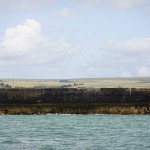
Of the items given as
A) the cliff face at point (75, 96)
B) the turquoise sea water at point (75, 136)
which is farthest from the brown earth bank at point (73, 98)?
the turquoise sea water at point (75, 136)

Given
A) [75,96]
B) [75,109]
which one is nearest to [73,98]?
[75,96]

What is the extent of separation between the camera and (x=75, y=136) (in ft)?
165

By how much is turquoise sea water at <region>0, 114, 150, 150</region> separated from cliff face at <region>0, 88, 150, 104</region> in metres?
25.3

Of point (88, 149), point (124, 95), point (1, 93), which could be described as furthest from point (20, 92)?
point (88, 149)

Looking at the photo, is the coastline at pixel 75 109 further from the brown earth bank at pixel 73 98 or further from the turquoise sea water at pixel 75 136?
the turquoise sea water at pixel 75 136

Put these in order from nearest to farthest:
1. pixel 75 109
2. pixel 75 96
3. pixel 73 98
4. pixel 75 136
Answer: pixel 75 136 < pixel 75 109 < pixel 73 98 < pixel 75 96

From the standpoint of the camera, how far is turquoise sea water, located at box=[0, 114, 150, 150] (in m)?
42.6

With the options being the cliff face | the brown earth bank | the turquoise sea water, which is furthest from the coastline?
the turquoise sea water

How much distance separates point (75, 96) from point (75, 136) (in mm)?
42239

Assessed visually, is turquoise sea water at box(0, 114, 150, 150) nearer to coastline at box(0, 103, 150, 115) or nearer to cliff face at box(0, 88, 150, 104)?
coastline at box(0, 103, 150, 115)

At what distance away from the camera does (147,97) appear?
299 ft

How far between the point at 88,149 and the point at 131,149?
3289 mm

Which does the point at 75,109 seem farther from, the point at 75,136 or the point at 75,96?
the point at 75,136

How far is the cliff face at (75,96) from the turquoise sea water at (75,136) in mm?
25283
